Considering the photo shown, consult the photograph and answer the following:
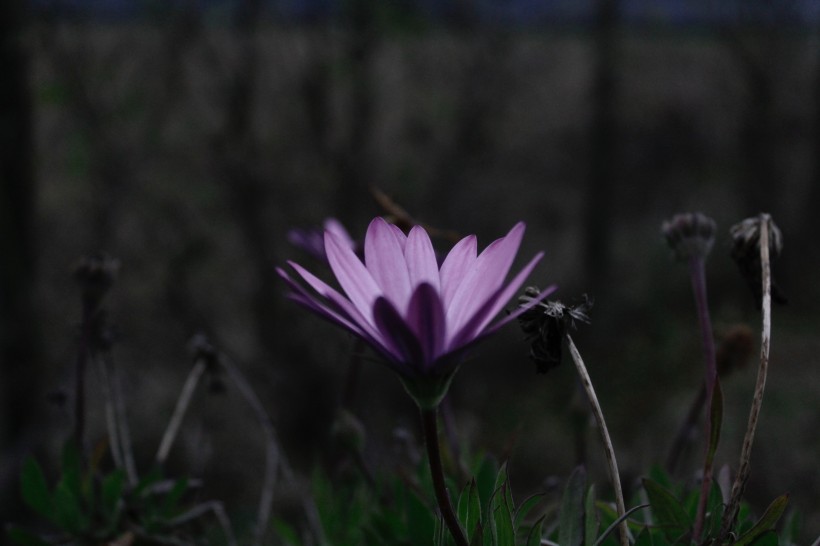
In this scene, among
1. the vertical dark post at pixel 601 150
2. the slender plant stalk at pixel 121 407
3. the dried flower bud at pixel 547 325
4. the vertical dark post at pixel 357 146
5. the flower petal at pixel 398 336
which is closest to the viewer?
the flower petal at pixel 398 336

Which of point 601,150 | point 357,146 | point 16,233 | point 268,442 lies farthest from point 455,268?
point 601,150

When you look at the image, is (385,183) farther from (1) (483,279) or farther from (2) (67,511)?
(1) (483,279)

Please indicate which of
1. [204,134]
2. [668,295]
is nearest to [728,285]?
[668,295]

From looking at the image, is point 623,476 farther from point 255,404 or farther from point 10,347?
point 10,347

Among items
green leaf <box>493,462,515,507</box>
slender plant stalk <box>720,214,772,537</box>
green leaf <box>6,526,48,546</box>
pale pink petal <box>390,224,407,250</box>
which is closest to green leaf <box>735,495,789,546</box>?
slender plant stalk <box>720,214,772,537</box>

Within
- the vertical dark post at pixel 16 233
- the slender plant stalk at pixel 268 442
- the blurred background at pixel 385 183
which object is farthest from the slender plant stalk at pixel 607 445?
the vertical dark post at pixel 16 233

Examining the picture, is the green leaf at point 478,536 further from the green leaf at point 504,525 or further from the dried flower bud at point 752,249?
the dried flower bud at point 752,249
